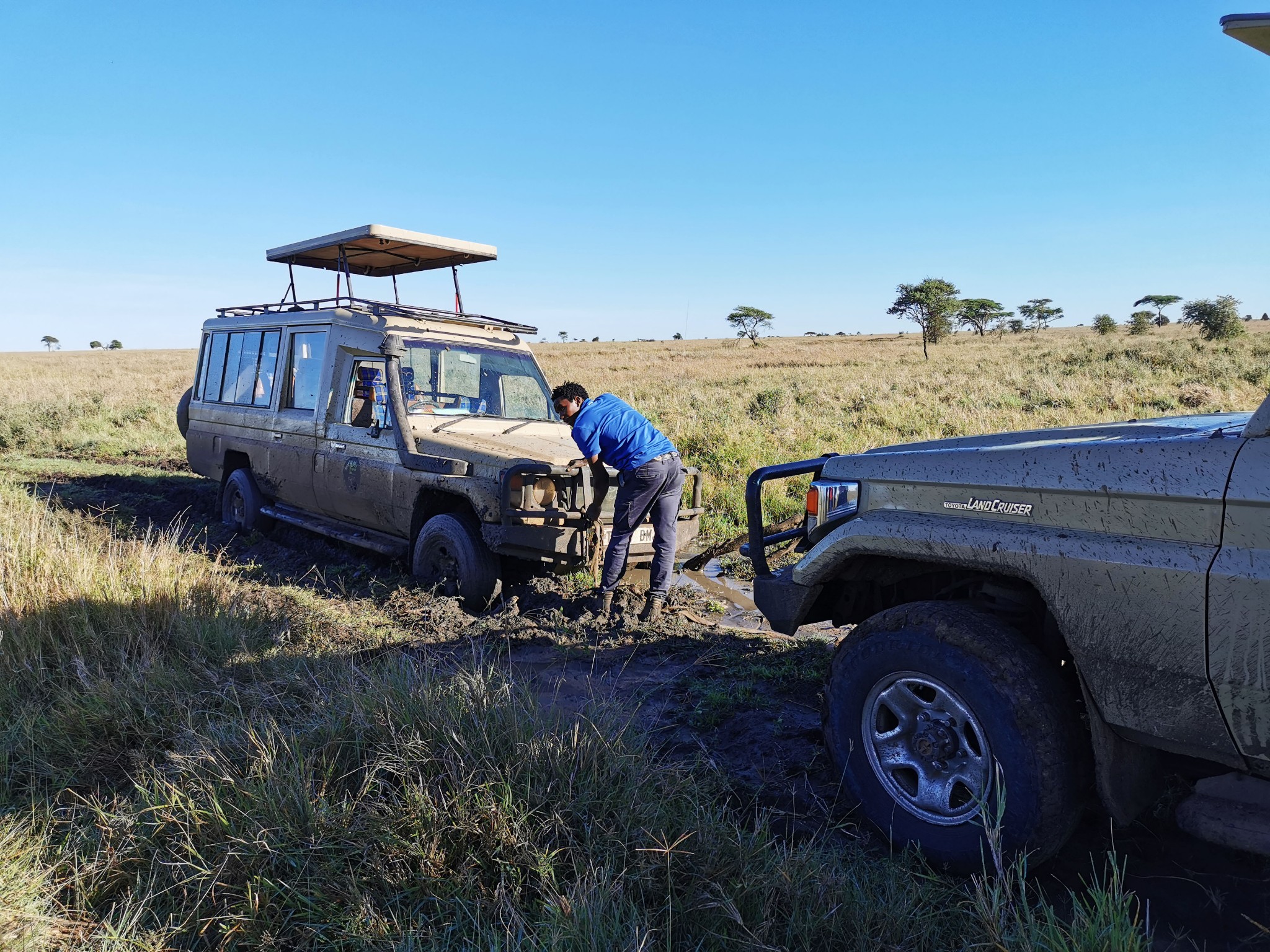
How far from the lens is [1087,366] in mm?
23250

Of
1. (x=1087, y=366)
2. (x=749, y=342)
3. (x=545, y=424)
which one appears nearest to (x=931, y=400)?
(x=1087, y=366)

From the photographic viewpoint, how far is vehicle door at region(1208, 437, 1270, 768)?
2.20 metres

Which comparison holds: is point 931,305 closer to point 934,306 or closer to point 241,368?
point 934,306

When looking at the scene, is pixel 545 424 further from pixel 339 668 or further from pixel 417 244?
pixel 339 668

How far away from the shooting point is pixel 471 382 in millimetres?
7438

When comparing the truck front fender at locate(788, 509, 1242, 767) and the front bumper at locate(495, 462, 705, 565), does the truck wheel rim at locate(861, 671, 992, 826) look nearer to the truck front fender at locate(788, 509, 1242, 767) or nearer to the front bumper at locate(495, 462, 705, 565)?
the truck front fender at locate(788, 509, 1242, 767)

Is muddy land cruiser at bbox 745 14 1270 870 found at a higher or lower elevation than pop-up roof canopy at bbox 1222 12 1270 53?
lower

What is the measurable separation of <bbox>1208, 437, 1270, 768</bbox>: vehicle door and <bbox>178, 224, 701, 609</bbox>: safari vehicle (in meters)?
4.15

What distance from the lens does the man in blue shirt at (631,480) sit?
6.06 metres

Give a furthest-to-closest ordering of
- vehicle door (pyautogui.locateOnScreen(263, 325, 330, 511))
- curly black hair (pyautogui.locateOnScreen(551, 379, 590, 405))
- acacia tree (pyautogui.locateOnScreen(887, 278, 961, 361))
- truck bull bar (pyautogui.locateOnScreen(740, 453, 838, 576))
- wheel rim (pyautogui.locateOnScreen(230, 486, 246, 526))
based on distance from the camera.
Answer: acacia tree (pyautogui.locateOnScreen(887, 278, 961, 361)) → wheel rim (pyautogui.locateOnScreen(230, 486, 246, 526)) → vehicle door (pyautogui.locateOnScreen(263, 325, 330, 511)) → curly black hair (pyautogui.locateOnScreen(551, 379, 590, 405)) → truck bull bar (pyautogui.locateOnScreen(740, 453, 838, 576))

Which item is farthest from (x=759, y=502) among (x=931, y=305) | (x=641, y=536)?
(x=931, y=305)

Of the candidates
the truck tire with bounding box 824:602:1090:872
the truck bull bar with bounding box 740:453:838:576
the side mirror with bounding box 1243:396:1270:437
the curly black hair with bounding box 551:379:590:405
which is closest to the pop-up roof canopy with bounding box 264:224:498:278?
the curly black hair with bounding box 551:379:590:405

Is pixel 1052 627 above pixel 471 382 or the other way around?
the other way around

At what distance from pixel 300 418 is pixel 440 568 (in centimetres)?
254
